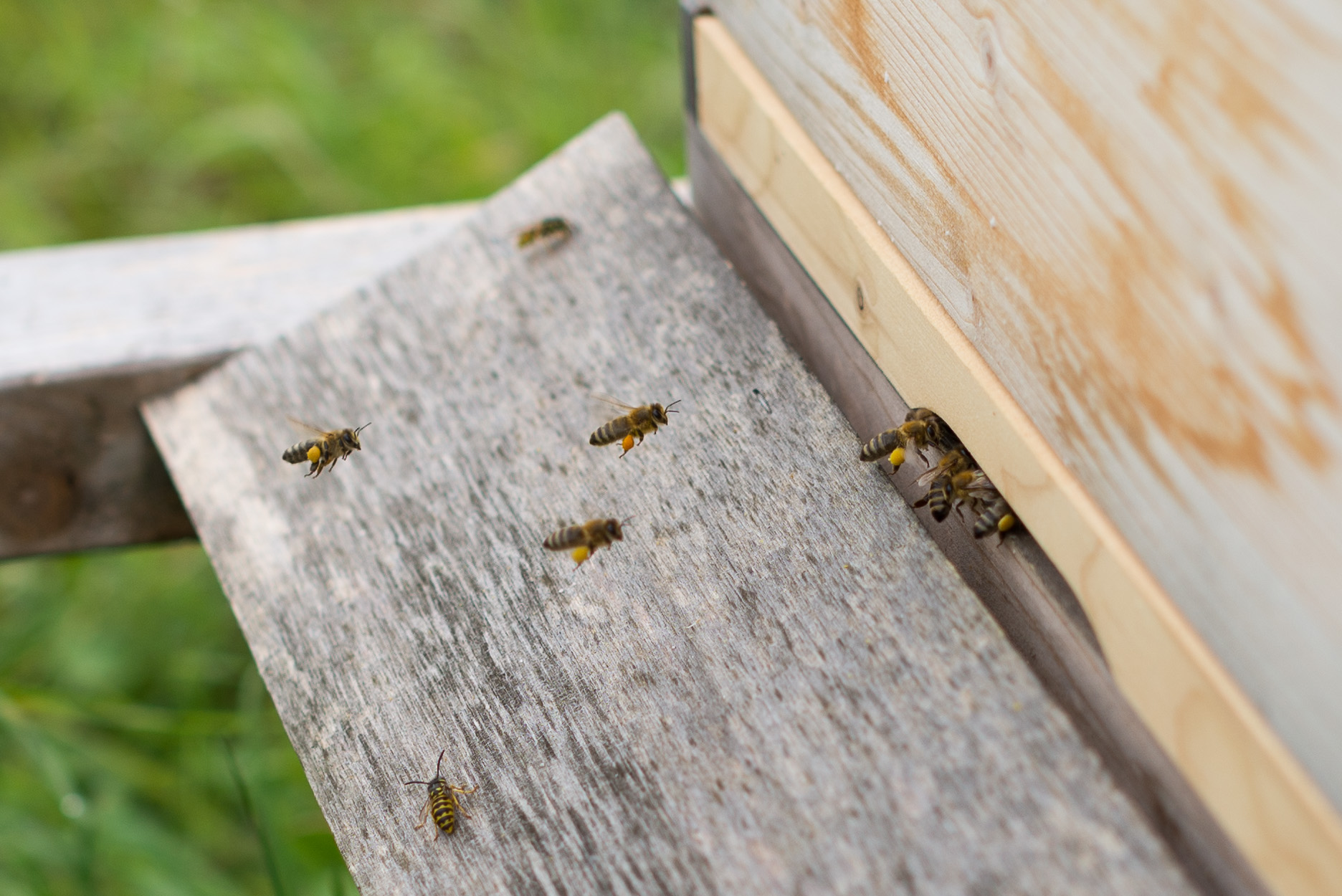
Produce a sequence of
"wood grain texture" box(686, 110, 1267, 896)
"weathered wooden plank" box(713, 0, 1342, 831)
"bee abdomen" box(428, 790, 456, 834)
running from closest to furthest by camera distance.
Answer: "weathered wooden plank" box(713, 0, 1342, 831), "wood grain texture" box(686, 110, 1267, 896), "bee abdomen" box(428, 790, 456, 834)

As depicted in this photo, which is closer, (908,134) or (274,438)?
(908,134)

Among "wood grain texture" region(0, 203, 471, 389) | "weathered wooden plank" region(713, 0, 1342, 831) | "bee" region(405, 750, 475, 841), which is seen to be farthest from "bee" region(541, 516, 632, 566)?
"wood grain texture" region(0, 203, 471, 389)

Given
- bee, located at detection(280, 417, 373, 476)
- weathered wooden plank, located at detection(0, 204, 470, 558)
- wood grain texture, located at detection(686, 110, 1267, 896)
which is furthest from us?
weathered wooden plank, located at detection(0, 204, 470, 558)

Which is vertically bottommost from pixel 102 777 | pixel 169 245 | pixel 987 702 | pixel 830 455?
pixel 987 702

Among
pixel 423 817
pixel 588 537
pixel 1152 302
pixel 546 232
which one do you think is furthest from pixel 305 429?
pixel 1152 302

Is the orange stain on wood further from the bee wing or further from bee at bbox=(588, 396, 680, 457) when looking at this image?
the bee wing

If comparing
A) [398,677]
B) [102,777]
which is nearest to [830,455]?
[398,677]

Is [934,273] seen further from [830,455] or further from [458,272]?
[458,272]
